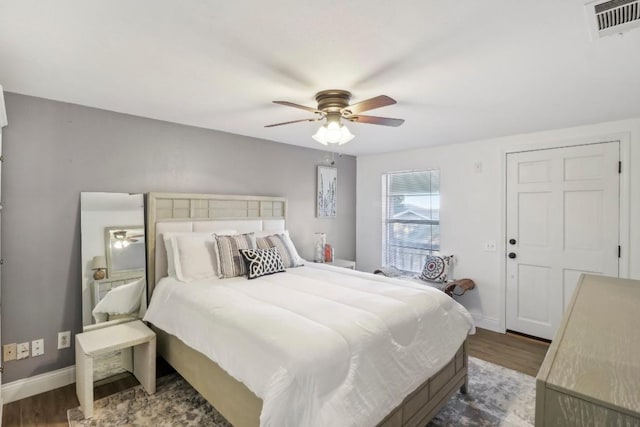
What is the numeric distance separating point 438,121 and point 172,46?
236 centimetres

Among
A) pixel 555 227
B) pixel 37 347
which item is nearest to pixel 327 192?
pixel 555 227

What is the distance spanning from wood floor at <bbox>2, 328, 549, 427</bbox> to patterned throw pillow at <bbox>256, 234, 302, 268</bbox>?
1387 millimetres

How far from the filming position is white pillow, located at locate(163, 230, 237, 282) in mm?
2809

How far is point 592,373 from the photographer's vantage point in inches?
26.8

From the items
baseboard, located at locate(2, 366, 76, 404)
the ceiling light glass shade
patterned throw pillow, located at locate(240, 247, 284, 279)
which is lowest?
baseboard, located at locate(2, 366, 76, 404)

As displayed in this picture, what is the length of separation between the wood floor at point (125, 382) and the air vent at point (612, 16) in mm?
2668

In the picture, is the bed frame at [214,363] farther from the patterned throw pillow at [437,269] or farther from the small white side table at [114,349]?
the patterned throw pillow at [437,269]

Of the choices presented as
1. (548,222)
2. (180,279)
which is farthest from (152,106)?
(548,222)

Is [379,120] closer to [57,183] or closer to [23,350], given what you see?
[57,183]

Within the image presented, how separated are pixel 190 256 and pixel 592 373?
2.77 metres

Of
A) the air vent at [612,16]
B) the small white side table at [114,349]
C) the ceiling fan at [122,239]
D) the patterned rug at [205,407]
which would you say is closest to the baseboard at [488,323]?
the patterned rug at [205,407]

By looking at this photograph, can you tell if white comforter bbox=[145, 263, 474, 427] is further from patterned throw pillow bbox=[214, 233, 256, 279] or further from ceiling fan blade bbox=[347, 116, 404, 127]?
ceiling fan blade bbox=[347, 116, 404, 127]

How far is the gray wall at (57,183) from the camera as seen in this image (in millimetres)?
2428

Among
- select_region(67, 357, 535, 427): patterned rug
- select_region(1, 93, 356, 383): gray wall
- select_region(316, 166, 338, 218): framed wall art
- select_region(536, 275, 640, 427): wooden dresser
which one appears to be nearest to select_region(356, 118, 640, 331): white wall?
select_region(316, 166, 338, 218): framed wall art
